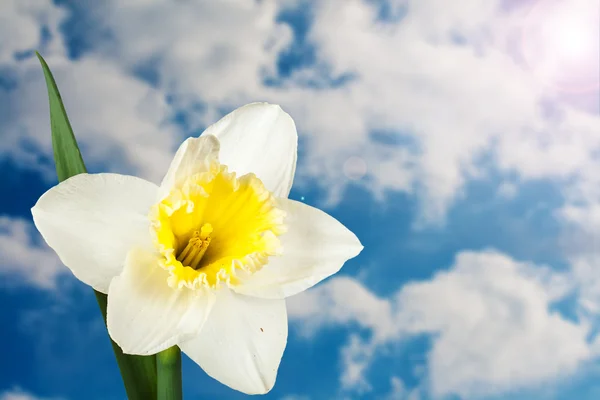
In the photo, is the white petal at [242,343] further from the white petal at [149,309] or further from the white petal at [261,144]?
the white petal at [261,144]

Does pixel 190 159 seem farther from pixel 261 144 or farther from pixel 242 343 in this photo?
pixel 242 343

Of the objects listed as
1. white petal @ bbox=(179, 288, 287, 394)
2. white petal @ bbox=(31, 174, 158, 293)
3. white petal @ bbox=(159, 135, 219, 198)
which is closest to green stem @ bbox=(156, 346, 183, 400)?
white petal @ bbox=(179, 288, 287, 394)

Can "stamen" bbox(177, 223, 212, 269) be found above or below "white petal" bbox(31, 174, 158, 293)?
above

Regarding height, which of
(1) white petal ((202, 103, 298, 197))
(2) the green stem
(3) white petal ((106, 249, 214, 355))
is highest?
(1) white petal ((202, 103, 298, 197))

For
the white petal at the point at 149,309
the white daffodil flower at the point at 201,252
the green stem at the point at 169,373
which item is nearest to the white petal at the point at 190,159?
the white daffodil flower at the point at 201,252

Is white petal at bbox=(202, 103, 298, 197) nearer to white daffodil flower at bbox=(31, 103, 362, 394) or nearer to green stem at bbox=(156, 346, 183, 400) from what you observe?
white daffodil flower at bbox=(31, 103, 362, 394)

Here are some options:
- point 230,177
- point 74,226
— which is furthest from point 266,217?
point 74,226
